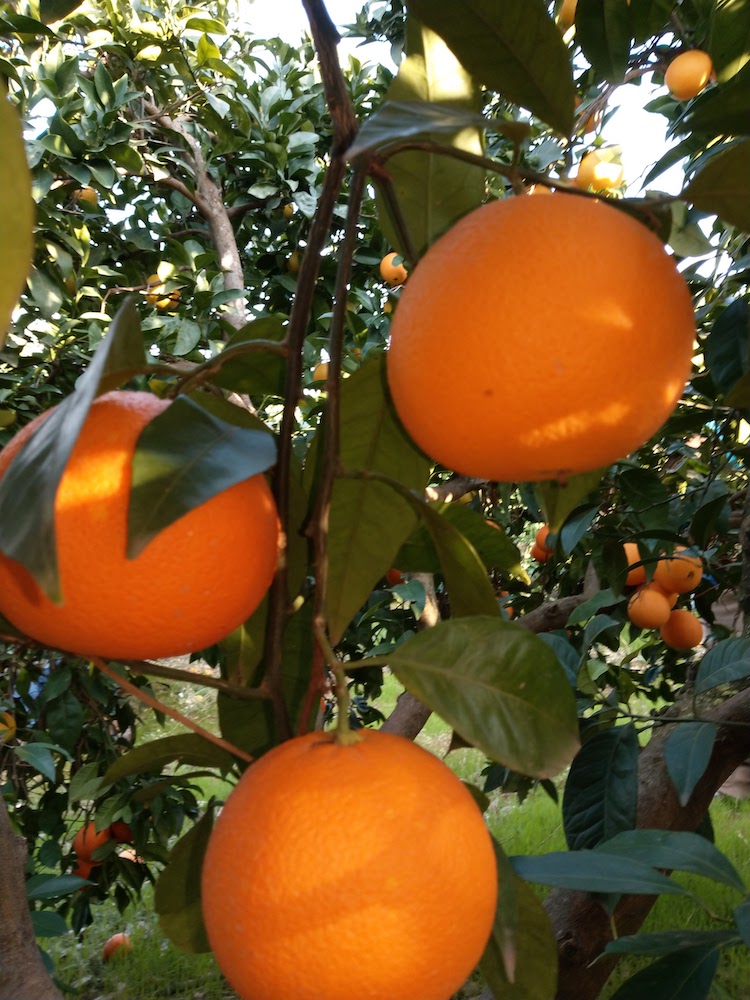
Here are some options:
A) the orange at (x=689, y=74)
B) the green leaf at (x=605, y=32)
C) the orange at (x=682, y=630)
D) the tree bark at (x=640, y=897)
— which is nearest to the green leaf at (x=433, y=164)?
the green leaf at (x=605, y=32)

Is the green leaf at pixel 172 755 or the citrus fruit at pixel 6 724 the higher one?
the green leaf at pixel 172 755

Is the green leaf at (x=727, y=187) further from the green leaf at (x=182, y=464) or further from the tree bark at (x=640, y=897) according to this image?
the tree bark at (x=640, y=897)

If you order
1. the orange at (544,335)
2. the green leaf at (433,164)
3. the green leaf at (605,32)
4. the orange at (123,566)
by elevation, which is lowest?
the orange at (123,566)

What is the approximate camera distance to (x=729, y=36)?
826 mm

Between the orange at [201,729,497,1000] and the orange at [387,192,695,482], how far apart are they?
18 cm

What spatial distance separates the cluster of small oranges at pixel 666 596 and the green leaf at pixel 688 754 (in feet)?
1.99

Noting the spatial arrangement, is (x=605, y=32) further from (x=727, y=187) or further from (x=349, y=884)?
(x=349, y=884)

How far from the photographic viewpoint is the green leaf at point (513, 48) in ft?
1.60

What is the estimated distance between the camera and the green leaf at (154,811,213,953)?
23.5 inches

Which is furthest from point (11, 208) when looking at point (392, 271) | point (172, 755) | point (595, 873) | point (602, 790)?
point (392, 271)

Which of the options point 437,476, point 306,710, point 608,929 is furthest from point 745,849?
point 306,710

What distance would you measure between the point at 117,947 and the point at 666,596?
2067 millimetres

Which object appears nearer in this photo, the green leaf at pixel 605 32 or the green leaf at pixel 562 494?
the green leaf at pixel 562 494

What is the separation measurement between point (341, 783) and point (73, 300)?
6.18ft
